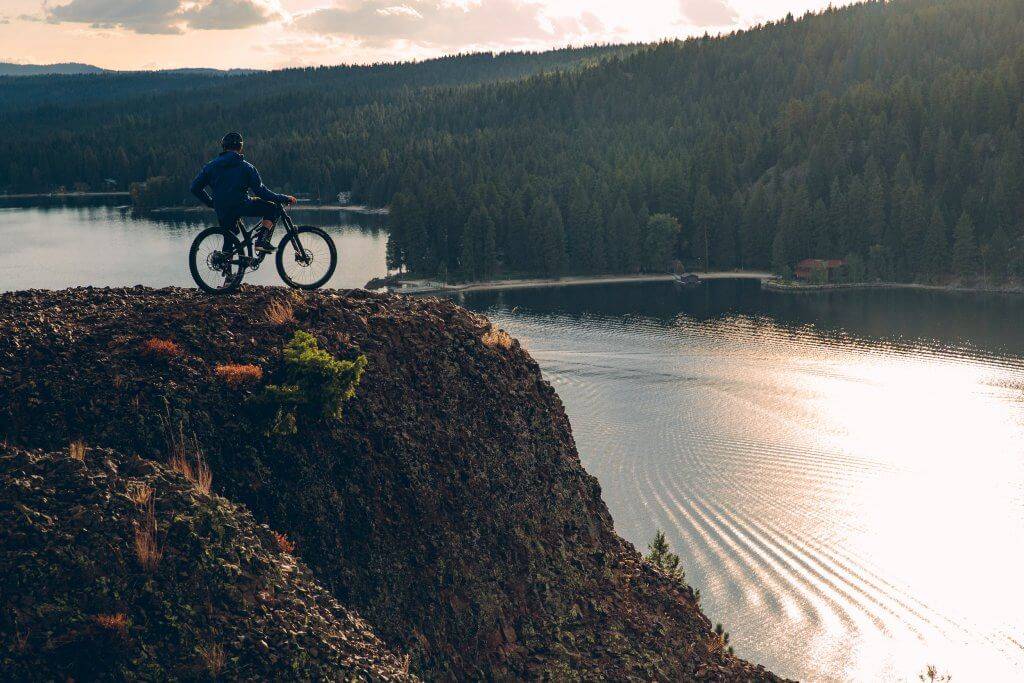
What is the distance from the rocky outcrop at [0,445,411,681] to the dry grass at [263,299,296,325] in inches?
276

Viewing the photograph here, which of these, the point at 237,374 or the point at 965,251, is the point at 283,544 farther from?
the point at 965,251

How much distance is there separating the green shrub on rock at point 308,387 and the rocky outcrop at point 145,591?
396cm

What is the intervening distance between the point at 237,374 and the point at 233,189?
200 inches

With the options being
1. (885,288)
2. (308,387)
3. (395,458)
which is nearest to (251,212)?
(308,387)

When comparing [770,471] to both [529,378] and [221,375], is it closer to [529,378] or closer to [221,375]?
[529,378]

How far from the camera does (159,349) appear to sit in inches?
996

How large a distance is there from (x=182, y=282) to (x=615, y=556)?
16044cm

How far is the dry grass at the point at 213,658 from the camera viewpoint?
60.4 ft

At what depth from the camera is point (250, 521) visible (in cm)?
2214

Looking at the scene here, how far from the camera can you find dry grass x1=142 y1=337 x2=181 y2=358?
25219mm

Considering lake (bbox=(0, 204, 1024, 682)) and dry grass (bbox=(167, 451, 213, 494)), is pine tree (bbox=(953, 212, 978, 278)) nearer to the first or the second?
lake (bbox=(0, 204, 1024, 682))

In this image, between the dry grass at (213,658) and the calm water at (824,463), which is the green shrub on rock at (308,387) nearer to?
the dry grass at (213,658)

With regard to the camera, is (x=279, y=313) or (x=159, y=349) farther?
(x=279, y=313)

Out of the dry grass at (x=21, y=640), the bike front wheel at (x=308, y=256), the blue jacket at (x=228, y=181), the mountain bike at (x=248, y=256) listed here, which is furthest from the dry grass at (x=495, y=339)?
the dry grass at (x=21, y=640)
